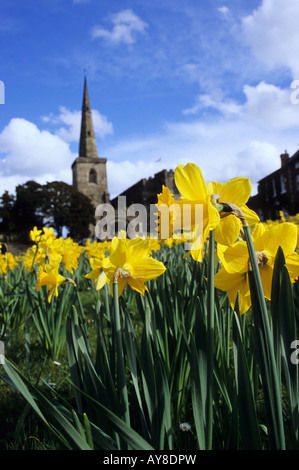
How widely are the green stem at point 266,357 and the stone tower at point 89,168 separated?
129ft

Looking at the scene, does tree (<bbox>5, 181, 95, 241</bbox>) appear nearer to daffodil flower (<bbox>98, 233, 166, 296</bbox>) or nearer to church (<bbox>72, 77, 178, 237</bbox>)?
church (<bbox>72, 77, 178, 237</bbox>)

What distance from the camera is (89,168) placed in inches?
1641

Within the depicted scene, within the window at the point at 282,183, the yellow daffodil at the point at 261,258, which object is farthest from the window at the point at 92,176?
the yellow daffodil at the point at 261,258

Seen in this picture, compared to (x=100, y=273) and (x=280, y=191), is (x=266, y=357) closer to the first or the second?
(x=100, y=273)

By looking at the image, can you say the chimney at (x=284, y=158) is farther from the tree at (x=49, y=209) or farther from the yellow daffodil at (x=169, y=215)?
the yellow daffodil at (x=169, y=215)

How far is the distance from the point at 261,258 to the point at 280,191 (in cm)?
3259

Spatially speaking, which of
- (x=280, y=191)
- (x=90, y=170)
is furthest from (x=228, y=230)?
(x=90, y=170)

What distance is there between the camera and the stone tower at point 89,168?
133ft

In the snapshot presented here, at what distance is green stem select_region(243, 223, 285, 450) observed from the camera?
648 millimetres

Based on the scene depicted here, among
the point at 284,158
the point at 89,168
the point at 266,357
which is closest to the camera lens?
the point at 266,357

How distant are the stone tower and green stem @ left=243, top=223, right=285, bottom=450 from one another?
39.4 meters

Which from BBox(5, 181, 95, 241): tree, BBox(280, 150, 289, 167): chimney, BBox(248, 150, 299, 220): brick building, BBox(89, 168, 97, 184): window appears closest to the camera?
BBox(248, 150, 299, 220): brick building

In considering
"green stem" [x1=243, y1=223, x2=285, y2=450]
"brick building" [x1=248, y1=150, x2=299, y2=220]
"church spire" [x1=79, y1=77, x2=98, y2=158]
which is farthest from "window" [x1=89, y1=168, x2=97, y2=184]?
"green stem" [x1=243, y1=223, x2=285, y2=450]
